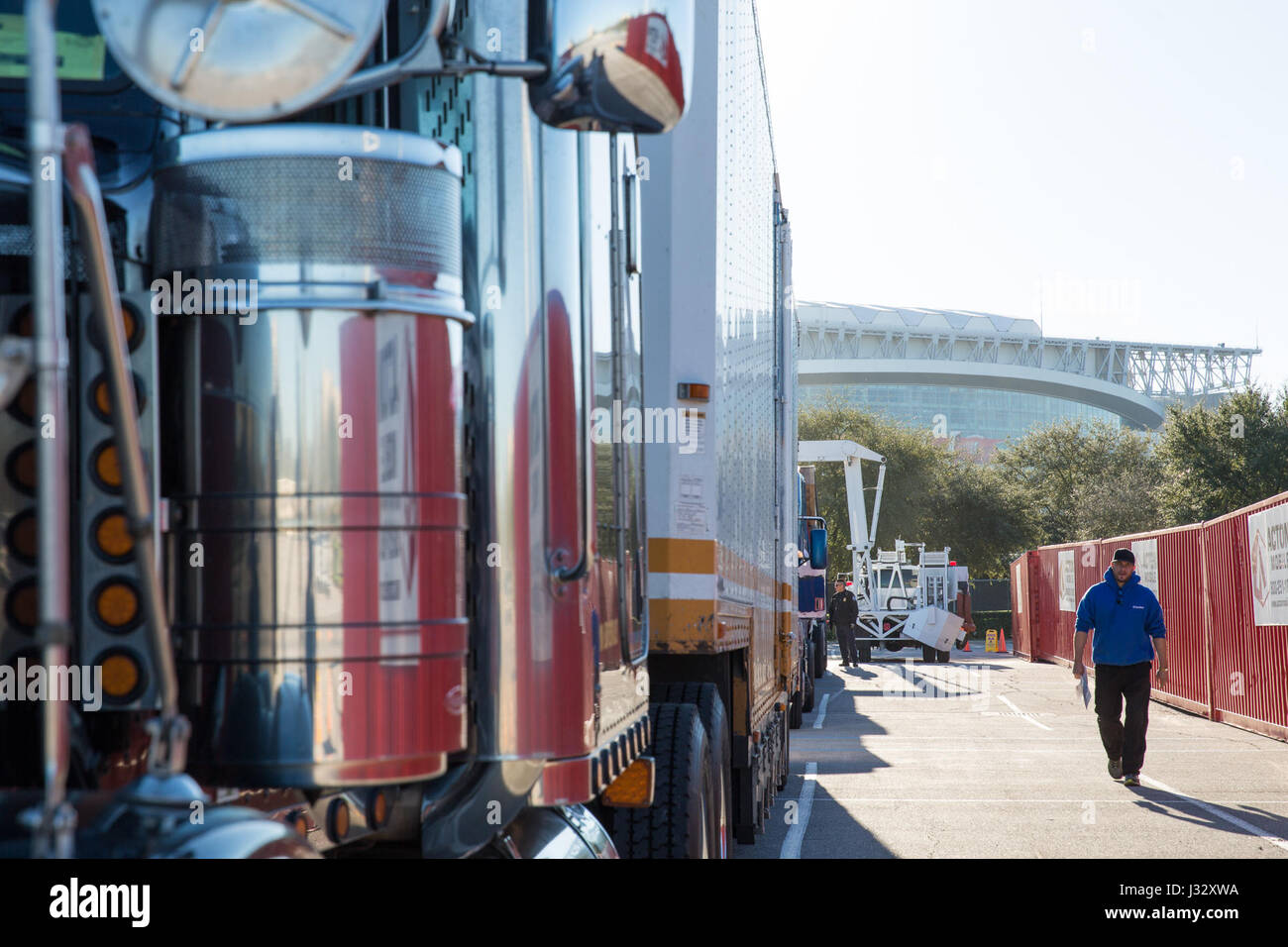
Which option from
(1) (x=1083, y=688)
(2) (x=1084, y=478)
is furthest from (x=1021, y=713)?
(2) (x=1084, y=478)

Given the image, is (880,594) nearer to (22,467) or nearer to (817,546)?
(817,546)

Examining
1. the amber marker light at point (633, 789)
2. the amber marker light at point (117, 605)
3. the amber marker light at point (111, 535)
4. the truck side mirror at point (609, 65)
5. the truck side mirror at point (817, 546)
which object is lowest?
the amber marker light at point (633, 789)

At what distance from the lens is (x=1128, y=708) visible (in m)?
11.9

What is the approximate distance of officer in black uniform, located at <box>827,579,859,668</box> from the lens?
1189 inches

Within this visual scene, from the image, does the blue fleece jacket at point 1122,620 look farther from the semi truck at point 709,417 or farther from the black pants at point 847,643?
the black pants at point 847,643

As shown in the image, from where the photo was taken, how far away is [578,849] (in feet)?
10.8

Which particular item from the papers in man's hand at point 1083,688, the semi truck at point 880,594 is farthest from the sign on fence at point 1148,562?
the semi truck at point 880,594

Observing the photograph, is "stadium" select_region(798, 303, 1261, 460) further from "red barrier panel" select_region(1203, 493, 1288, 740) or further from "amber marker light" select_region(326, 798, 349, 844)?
"amber marker light" select_region(326, 798, 349, 844)

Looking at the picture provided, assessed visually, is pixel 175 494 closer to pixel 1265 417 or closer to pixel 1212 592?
pixel 1212 592

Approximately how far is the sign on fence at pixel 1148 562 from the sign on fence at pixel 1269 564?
562 centimetres

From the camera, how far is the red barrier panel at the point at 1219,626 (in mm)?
15047
